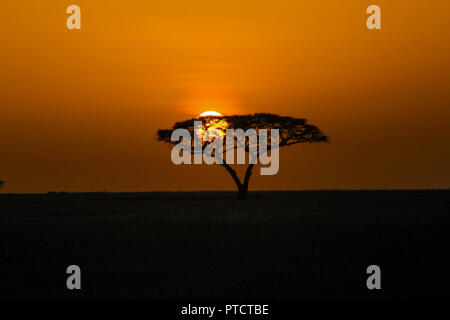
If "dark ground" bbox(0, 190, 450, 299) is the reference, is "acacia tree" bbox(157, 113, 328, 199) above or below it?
above

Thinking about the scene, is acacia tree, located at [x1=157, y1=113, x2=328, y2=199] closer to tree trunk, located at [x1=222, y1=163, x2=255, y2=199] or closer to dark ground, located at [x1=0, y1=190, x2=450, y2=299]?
tree trunk, located at [x1=222, y1=163, x2=255, y2=199]

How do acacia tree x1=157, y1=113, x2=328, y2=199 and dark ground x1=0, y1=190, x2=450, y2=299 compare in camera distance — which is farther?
acacia tree x1=157, y1=113, x2=328, y2=199

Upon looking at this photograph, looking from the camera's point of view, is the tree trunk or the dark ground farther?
the tree trunk

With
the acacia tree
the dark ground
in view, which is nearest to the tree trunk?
the acacia tree

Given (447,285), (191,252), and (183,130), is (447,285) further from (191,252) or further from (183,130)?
(183,130)

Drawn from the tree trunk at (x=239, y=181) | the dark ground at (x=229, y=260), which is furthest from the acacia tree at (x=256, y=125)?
the dark ground at (x=229, y=260)

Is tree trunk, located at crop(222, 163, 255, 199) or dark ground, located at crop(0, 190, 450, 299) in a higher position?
tree trunk, located at crop(222, 163, 255, 199)

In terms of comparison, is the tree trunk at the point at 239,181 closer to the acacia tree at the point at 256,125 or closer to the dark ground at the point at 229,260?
the acacia tree at the point at 256,125

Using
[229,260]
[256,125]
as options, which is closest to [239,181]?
[256,125]

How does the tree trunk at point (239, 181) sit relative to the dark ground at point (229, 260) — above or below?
above

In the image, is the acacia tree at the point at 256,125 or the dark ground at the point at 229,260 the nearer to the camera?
the dark ground at the point at 229,260

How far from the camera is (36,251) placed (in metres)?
19.2

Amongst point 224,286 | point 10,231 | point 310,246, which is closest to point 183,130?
point 10,231

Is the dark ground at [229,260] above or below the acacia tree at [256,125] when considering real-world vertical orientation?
below
